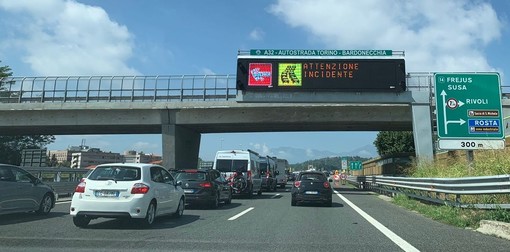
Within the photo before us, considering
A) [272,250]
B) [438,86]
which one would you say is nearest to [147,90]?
[438,86]

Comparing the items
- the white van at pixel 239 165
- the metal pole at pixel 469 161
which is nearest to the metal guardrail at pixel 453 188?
the metal pole at pixel 469 161

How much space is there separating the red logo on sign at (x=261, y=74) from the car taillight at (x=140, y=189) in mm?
19302

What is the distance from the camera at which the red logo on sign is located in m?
30.1

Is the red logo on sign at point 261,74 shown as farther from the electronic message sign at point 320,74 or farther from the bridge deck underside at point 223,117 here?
the bridge deck underside at point 223,117

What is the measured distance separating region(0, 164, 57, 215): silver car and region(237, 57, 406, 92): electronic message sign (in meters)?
17.7

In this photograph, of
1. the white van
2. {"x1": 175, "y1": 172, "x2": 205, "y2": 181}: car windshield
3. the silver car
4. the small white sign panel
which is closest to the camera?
the silver car

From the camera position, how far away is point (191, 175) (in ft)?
59.2

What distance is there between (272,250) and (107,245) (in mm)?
3095

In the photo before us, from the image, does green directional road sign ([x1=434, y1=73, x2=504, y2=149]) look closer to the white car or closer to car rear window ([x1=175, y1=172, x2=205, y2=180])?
car rear window ([x1=175, y1=172, x2=205, y2=180])

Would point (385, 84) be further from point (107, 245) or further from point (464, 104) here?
point (107, 245)

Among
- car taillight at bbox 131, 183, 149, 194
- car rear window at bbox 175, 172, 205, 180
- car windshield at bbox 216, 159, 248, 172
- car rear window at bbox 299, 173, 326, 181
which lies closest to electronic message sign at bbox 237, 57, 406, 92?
car windshield at bbox 216, 159, 248, 172

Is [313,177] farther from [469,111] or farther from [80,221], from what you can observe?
[80,221]

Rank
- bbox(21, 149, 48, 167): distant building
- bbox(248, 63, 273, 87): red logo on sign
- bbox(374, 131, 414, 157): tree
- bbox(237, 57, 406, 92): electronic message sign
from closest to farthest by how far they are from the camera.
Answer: bbox(21, 149, 48, 167): distant building, bbox(237, 57, 406, 92): electronic message sign, bbox(248, 63, 273, 87): red logo on sign, bbox(374, 131, 414, 157): tree

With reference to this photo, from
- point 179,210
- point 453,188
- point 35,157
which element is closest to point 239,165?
point 35,157
